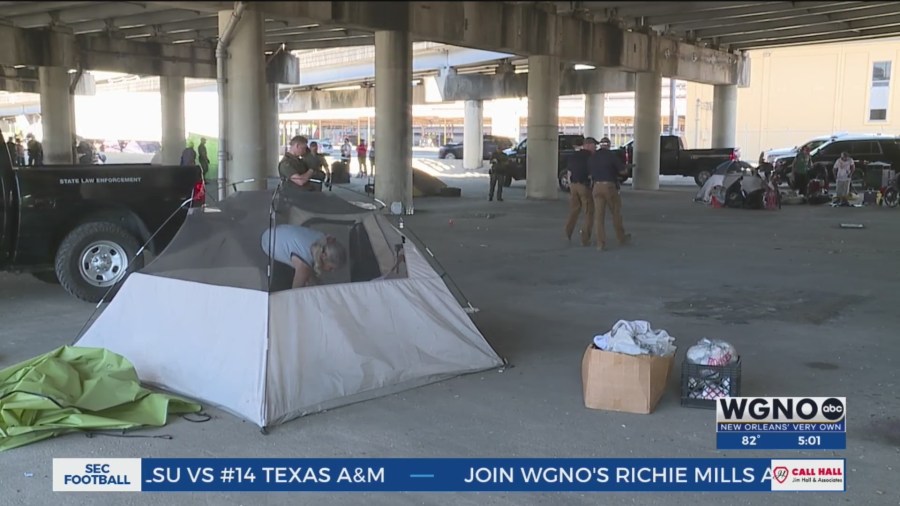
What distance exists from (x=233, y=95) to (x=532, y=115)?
10073mm

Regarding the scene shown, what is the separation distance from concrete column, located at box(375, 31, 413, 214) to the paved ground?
4.58m

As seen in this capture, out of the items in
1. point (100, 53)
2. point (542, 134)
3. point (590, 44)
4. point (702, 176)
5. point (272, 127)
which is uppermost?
point (100, 53)

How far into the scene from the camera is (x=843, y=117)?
48.5 metres

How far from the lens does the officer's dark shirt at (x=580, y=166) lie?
13641mm

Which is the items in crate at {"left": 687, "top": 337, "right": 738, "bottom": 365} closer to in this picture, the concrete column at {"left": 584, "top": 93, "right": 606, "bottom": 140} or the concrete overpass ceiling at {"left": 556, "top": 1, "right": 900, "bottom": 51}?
the concrete overpass ceiling at {"left": 556, "top": 1, "right": 900, "bottom": 51}

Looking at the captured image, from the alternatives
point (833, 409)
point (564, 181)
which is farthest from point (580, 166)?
point (564, 181)

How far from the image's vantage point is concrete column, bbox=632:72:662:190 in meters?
28.4

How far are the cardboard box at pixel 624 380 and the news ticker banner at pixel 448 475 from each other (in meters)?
0.83

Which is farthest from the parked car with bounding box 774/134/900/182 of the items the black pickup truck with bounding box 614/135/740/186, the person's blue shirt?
the person's blue shirt

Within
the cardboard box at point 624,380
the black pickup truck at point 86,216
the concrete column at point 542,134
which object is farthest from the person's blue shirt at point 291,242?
the concrete column at point 542,134

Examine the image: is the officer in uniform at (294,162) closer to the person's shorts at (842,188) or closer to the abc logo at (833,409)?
the abc logo at (833,409)

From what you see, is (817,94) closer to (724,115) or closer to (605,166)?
(724,115)

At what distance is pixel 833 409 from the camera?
5.23 metres

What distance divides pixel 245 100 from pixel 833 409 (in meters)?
14.7
